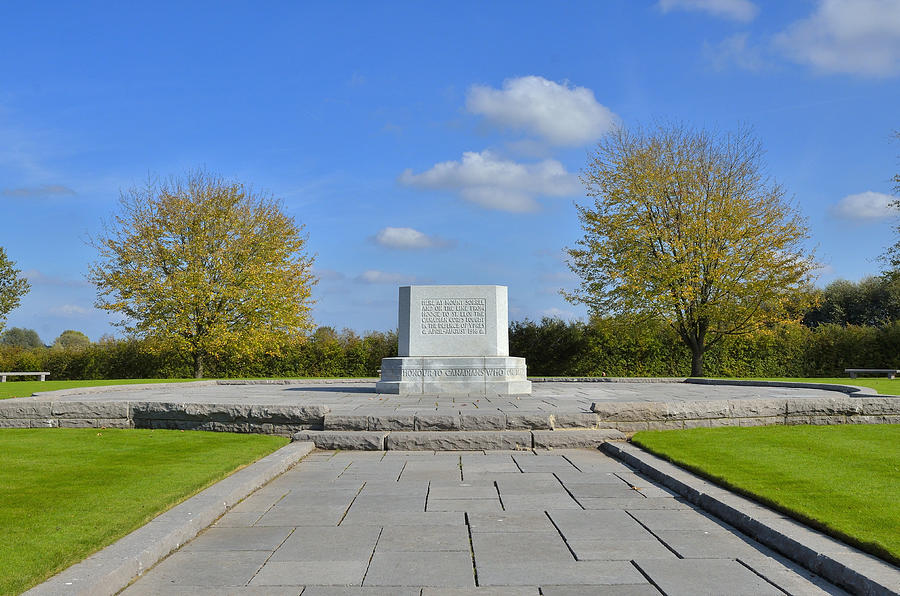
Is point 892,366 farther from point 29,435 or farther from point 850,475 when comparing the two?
point 29,435

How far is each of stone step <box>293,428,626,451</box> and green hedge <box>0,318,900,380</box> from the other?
648 inches

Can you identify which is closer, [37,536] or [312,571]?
[312,571]

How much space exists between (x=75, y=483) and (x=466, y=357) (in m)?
9.12

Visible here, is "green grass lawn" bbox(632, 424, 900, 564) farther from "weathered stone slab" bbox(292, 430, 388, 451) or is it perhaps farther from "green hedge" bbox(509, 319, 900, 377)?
"green hedge" bbox(509, 319, 900, 377)

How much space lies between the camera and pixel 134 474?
6.88m

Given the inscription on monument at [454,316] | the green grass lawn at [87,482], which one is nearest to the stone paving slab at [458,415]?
the green grass lawn at [87,482]

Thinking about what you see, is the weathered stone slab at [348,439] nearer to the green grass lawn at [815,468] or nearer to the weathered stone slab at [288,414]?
the weathered stone slab at [288,414]

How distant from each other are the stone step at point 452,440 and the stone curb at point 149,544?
232 centimetres

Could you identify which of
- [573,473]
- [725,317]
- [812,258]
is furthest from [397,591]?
[812,258]

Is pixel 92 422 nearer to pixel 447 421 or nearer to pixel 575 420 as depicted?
pixel 447 421

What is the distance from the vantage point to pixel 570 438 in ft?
30.8

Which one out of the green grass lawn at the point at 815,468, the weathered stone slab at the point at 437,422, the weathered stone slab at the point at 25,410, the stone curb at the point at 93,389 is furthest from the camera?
the stone curb at the point at 93,389

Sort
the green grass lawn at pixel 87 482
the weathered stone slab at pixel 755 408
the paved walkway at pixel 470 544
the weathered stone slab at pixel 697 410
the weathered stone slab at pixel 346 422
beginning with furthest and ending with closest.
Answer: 1. the weathered stone slab at pixel 755 408
2. the weathered stone slab at pixel 697 410
3. the weathered stone slab at pixel 346 422
4. the green grass lawn at pixel 87 482
5. the paved walkway at pixel 470 544

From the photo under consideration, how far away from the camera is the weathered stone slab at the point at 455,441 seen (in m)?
9.12
